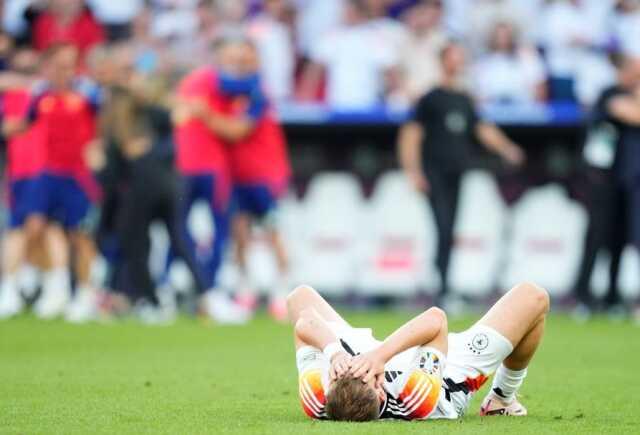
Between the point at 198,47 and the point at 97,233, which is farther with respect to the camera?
the point at 198,47

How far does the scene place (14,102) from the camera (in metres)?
18.1

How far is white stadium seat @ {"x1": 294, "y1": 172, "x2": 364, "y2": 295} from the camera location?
64.0ft

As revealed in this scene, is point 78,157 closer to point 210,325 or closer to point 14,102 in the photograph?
point 14,102

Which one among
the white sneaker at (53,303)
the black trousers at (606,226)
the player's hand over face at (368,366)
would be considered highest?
the player's hand over face at (368,366)

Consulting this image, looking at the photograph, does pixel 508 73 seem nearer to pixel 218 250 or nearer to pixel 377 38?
pixel 377 38

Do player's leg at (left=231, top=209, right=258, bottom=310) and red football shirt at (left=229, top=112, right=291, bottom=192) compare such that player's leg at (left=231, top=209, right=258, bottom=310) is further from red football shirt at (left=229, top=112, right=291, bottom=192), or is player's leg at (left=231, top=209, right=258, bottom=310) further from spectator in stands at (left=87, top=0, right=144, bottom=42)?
spectator in stands at (left=87, top=0, right=144, bottom=42)

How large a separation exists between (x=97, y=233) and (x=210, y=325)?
2.38 metres

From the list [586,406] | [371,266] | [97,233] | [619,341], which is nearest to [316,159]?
[371,266]

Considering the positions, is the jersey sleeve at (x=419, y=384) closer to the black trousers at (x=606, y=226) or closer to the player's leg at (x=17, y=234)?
the black trousers at (x=606, y=226)

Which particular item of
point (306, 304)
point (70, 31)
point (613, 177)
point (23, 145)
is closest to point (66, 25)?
point (70, 31)

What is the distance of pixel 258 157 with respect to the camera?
17547 mm

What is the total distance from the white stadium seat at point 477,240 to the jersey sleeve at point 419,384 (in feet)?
38.7

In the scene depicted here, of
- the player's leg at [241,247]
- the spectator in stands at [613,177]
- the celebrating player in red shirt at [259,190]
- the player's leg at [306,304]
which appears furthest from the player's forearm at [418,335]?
the player's leg at [241,247]

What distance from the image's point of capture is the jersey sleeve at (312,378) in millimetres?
7309
